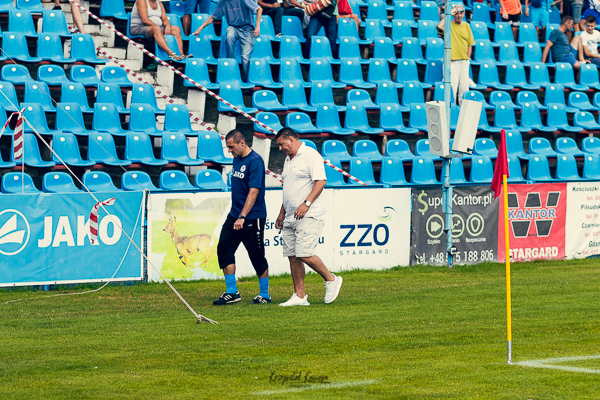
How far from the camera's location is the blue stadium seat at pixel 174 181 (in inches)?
576

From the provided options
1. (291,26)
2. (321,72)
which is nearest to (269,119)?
(321,72)

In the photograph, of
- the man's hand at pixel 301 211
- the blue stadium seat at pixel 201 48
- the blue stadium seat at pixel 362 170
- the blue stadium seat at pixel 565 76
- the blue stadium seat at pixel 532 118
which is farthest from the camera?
the blue stadium seat at pixel 565 76

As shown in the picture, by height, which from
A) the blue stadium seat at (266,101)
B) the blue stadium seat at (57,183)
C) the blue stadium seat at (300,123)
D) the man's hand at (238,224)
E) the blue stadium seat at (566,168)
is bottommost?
the blue stadium seat at (566,168)

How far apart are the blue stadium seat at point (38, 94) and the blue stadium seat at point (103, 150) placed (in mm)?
1061

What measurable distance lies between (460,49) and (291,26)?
13.0ft

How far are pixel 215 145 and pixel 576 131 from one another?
31.5ft

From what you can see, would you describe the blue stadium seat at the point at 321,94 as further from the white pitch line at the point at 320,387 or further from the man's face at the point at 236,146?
the white pitch line at the point at 320,387

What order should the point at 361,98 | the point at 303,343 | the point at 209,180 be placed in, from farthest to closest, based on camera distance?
1. the point at 361,98
2. the point at 209,180
3. the point at 303,343

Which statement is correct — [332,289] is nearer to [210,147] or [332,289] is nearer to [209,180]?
[209,180]

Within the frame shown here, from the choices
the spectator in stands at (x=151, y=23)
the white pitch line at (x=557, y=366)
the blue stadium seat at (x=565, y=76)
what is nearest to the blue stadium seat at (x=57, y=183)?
the spectator in stands at (x=151, y=23)

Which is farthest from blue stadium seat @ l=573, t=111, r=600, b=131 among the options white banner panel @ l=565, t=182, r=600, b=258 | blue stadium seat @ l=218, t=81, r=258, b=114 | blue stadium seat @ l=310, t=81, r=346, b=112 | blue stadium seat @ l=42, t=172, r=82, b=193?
blue stadium seat @ l=42, t=172, r=82, b=193

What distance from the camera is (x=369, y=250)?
15.1 m

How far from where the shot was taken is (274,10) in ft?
66.0

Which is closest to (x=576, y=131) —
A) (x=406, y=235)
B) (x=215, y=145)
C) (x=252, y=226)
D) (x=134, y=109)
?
(x=406, y=235)
